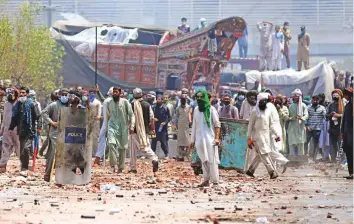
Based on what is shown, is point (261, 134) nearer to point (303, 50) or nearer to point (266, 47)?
point (303, 50)

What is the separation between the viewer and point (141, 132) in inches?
766

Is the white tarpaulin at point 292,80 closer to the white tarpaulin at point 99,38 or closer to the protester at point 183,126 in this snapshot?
the white tarpaulin at point 99,38

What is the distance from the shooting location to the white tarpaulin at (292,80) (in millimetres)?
42125

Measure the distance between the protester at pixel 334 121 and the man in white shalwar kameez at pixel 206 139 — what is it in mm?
7533

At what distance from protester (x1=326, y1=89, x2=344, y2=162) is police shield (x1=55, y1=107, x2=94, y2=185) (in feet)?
28.0

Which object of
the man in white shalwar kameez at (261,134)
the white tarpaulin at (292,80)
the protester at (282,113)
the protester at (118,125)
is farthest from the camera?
the white tarpaulin at (292,80)

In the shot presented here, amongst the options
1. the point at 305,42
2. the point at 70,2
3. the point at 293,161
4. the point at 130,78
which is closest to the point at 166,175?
the point at 293,161

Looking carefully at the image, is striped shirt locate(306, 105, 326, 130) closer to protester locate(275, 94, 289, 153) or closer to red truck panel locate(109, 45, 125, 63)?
protester locate(275, 94, 289, 153)

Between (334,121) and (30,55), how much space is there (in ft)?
60.1

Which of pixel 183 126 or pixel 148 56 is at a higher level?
pixel 148 56

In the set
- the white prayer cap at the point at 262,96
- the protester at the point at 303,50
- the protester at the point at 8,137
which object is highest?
the protester at the point at 303,50

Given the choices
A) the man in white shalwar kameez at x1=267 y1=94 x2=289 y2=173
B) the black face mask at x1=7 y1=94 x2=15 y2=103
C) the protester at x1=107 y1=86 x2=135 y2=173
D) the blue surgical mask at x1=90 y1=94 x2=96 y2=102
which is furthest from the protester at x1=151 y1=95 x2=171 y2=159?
the man in white shalwar kameez at x1=267 y1=94 x2=289 y2=173

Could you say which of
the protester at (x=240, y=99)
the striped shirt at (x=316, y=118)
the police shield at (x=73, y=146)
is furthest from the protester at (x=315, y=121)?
the police shield at (x=73, y=146)

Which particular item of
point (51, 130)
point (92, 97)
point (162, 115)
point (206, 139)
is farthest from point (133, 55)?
point (206, 139)
